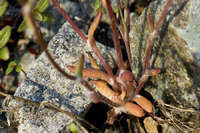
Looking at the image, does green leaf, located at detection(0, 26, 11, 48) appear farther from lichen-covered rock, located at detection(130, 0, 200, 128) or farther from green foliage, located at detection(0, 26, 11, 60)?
lichen-covered rock, located at detection(130, 0, 200, 128)

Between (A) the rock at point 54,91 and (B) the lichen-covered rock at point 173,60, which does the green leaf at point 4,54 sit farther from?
(B) the lichen-covered rock at point 173,60

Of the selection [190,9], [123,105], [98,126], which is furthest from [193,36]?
[98,126]

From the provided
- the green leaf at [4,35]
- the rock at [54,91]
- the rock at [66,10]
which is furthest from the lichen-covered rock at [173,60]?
the green leaf at [4,35]

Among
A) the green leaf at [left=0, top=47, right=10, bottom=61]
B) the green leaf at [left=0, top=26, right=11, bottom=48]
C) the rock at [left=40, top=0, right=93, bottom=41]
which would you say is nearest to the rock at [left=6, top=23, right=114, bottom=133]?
the green leaf at [left=0, top=47, right=10, bottom=61]

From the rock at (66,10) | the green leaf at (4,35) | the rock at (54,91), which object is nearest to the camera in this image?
the green leaf at (4,35)

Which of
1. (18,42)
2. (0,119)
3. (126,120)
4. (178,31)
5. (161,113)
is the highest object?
(18,42)

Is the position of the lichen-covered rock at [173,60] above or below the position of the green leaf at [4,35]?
below

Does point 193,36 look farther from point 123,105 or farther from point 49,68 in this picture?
point 49,68
